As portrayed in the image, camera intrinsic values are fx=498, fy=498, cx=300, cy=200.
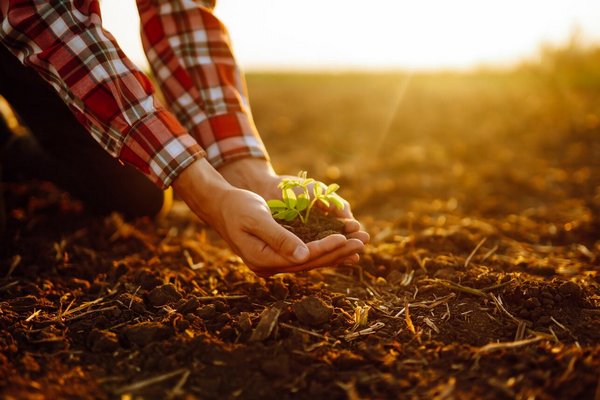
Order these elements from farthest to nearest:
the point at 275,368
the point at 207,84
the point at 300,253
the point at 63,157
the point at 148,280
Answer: the point at 63,157 < the point at 207,84 < the point at 148,280 < the point at 300,253 < the point at 275,368

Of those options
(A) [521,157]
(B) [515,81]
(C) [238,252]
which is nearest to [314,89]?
(B) [515,81]

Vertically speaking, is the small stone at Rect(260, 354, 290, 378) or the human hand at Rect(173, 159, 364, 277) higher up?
the human hand at Rect(173, 159, 364, 277)

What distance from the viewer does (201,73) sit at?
223cm

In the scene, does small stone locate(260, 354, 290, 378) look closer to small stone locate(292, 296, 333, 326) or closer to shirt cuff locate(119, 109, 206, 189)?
small stone locate(292, 296, 333, 326)

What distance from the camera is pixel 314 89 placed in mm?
9805

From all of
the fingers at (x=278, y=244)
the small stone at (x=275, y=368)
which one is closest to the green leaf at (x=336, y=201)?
the fingers at (x=278, y=244)

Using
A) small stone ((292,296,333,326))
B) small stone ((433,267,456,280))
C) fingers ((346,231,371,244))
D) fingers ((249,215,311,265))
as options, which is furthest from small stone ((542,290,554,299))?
fingers ((249,215,311,265))

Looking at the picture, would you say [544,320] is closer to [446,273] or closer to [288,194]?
[446,273]

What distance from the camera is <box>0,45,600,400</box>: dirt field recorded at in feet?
4.83

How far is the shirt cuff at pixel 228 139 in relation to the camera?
2156 millimetres

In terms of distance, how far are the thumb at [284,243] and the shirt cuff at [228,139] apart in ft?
1.92

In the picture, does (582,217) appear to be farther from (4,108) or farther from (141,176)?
(4,108)

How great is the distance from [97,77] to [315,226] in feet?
3.11

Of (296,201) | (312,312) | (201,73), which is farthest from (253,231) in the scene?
(201,73)
